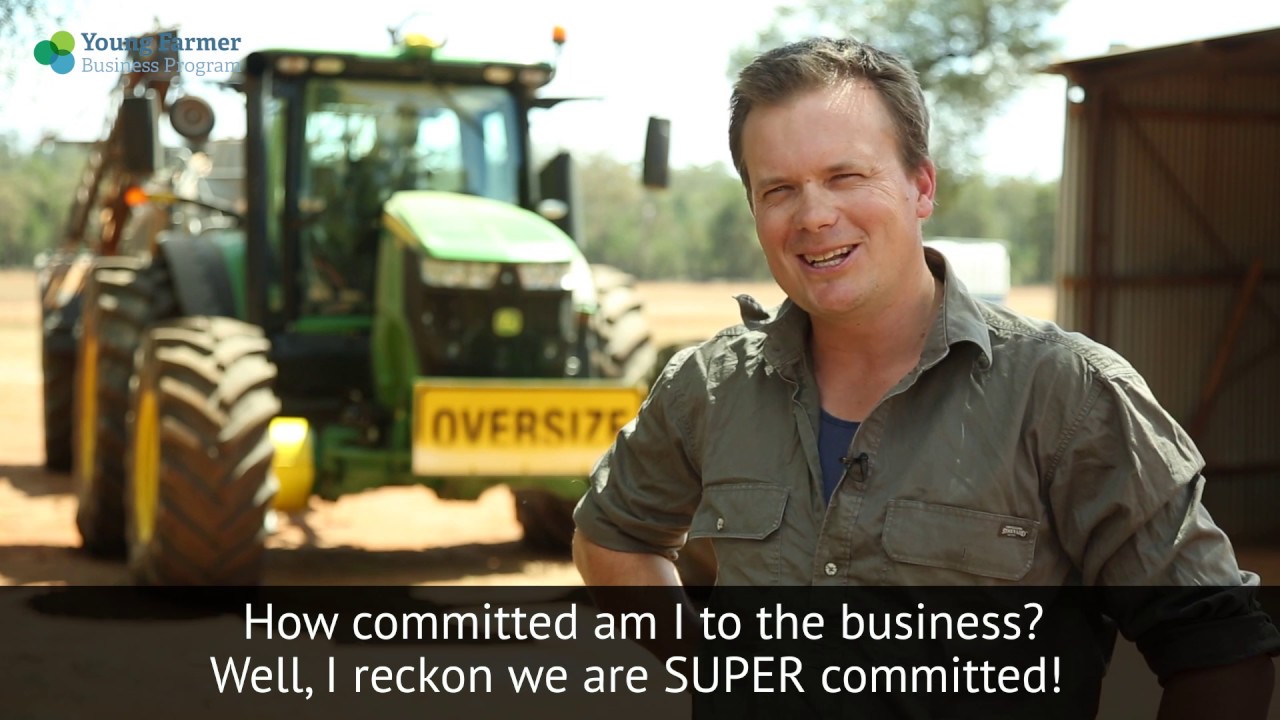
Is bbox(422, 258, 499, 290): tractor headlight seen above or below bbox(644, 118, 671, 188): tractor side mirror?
below

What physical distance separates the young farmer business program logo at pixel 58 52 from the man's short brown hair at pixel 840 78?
3.45 meters

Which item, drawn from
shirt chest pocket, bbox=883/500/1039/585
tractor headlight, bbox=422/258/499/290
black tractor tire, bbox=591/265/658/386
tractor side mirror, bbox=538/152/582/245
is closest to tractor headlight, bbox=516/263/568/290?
tractor headlight, bbox=422/258/499/290

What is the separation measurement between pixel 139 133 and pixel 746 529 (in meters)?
5.34

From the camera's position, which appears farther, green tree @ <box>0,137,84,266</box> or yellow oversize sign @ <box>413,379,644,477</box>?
green tree @ <box>0,137,84,266</box>

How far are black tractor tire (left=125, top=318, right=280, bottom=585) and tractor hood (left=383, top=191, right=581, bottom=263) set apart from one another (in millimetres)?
→ 1030

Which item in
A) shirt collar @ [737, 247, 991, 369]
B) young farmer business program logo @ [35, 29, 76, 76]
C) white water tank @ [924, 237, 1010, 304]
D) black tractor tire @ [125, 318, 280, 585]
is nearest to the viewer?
shirt collar @ [737, 247, 991, 369]

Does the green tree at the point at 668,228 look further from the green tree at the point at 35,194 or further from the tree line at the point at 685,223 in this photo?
the green tree at the point at 35,194

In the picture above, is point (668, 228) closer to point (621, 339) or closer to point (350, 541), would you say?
point (350, 541)

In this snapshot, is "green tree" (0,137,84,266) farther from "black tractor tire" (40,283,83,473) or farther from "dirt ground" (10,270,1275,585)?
"dirt ground" (10,270,1275,585)

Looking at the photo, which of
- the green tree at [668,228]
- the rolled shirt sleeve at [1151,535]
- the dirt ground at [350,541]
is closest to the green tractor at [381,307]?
the dirt ground at [350,541]

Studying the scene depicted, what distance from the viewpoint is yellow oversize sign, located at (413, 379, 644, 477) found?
658cm

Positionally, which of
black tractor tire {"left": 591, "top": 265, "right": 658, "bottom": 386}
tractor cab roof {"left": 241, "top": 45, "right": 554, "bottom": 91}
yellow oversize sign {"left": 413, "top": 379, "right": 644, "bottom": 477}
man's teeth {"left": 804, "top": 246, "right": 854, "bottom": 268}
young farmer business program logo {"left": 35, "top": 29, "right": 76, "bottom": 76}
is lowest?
yellow oversize sign {"left": 413, "top": 379, "right": 644, "bottom": 477}

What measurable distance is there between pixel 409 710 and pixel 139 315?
3318 mm

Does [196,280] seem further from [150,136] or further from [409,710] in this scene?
[409,710]
